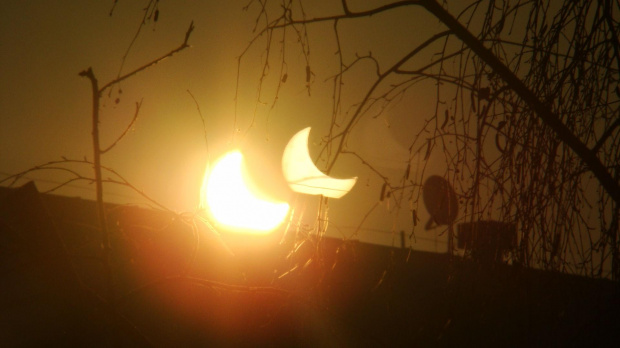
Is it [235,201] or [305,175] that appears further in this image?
[305,175]

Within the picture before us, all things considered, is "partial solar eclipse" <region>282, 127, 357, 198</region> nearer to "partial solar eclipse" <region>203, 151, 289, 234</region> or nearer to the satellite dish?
"partial solar eclipse" <region>203, 151, 289, 234</region>

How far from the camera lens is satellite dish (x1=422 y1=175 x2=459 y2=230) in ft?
6.31

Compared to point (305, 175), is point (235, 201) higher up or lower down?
lower down

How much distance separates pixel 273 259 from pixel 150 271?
20.3 inches

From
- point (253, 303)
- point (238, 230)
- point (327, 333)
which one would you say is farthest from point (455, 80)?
point (327, 333)

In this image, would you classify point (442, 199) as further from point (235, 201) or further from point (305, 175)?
point (235, 201)

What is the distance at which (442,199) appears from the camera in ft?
6.53

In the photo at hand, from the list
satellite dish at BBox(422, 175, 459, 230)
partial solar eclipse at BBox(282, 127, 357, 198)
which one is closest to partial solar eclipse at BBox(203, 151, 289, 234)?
partial solar eclipse at BBox(282, 127, 357, 198)

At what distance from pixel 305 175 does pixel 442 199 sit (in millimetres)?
524

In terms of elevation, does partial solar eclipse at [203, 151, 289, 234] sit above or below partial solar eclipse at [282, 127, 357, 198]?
below

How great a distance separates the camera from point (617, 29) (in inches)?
67.1

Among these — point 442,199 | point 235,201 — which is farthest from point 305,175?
point 442,199

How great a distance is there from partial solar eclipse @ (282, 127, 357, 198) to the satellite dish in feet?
1.00

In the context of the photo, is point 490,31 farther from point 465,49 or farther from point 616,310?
point 616,310
